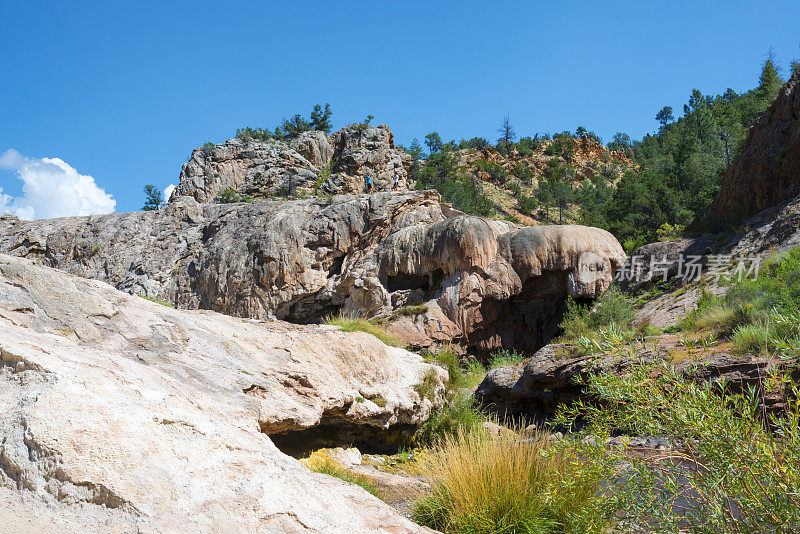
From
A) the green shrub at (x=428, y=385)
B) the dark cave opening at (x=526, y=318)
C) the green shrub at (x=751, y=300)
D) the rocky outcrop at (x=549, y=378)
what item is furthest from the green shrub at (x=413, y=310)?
the green shrub at (x=428, y=385)

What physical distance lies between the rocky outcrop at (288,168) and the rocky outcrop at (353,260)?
433cm

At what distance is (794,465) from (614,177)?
155 feet

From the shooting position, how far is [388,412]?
699 cm

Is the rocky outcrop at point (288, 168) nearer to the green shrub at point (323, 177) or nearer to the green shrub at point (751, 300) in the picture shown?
the green shrub at point (323, 177)

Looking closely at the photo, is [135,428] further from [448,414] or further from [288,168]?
[288,168]

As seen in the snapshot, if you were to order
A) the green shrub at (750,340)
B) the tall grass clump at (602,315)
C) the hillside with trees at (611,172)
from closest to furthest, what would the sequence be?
the green shrub at (750,340) → the tall grass clump at (602,315) → the hillside with trees at (611,172)

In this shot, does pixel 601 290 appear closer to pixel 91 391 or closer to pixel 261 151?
pixel 91 391

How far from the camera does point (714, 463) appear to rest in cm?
291

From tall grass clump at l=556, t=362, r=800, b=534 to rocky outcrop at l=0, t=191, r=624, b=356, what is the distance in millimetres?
14479

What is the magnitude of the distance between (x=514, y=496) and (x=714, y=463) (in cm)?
144

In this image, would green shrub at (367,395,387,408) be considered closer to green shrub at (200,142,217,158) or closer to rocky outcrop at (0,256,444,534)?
rocky outcrop at (0,256,444,534)

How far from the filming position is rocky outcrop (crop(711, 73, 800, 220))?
16.9m

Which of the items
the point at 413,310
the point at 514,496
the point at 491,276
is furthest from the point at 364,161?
the point at 514,496

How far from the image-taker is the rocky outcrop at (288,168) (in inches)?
1138
